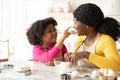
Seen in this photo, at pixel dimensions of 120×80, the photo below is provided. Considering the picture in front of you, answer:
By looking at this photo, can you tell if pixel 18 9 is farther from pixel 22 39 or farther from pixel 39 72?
pixel 39 72

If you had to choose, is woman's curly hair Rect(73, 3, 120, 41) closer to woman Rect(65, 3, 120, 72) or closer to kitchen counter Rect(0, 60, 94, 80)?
woman Rect(65, 3, 120, 72)

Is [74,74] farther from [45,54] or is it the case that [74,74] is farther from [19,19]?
[19,19]

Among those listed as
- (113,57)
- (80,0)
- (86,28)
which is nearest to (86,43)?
(86,28)

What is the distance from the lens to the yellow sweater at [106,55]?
5.32 feet

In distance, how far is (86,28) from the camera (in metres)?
1.89

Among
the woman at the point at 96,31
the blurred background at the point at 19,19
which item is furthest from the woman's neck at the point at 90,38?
the blurred background at the point at 19,19

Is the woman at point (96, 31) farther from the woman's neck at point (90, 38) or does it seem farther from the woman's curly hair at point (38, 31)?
the woman's curly hair at point (38, 31)

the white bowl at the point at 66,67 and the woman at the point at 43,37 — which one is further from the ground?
the woman at the point at 43,37

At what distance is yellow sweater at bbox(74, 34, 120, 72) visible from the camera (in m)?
1.62

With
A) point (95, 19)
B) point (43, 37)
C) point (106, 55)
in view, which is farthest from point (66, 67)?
point (43, 37)

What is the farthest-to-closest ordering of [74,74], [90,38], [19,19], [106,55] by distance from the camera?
1. [19,19]
2. [90,38]
3. [106,55]
4. [74,74]

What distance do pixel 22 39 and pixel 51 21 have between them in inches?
82.8

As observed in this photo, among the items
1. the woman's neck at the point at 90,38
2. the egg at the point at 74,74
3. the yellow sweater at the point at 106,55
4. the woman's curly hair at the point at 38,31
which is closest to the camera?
the egg at the point at 74,74

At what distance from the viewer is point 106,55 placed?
5.63 feet
